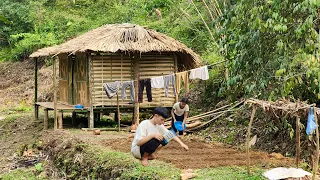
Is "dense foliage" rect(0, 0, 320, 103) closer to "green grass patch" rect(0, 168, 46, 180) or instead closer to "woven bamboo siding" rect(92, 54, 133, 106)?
"woven bamboo siding" rect(92, 54, 133, 106)

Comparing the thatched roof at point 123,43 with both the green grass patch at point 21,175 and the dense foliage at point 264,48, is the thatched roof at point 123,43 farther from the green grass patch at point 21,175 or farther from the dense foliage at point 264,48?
the green grass patch at point 21,175

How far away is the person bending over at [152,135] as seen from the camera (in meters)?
7.52

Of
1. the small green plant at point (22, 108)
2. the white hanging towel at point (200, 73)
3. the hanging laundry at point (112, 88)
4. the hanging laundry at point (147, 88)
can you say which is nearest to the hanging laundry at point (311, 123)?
the white hanging towel at point (200, 73)

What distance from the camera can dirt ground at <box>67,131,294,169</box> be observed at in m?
8.77

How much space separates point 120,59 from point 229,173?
7220 mm

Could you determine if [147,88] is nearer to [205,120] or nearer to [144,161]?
[205,120]

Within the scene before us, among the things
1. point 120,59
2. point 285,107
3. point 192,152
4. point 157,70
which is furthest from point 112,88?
point 285,107

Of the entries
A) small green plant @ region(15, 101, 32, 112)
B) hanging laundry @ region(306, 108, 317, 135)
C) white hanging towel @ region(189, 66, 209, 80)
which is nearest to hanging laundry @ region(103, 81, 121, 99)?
white hanging towel @ region(189, 66, 209, 80)

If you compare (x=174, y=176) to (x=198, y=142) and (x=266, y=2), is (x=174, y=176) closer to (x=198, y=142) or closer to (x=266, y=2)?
(x=266, y=2)

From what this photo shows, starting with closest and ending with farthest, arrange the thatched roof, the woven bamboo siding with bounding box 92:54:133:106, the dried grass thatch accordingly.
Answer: the dried grass thatch
the thatched roof
the woven bamboo siding with bounding box 92:54:133:106

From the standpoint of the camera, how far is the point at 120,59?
14.4 m

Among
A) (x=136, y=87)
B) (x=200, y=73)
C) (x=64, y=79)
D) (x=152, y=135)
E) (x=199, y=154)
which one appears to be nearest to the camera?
(x=152, y=135)

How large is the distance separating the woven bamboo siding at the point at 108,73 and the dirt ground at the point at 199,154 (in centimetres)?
188

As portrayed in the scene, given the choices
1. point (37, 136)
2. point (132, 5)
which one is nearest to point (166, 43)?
point (37, 136)
